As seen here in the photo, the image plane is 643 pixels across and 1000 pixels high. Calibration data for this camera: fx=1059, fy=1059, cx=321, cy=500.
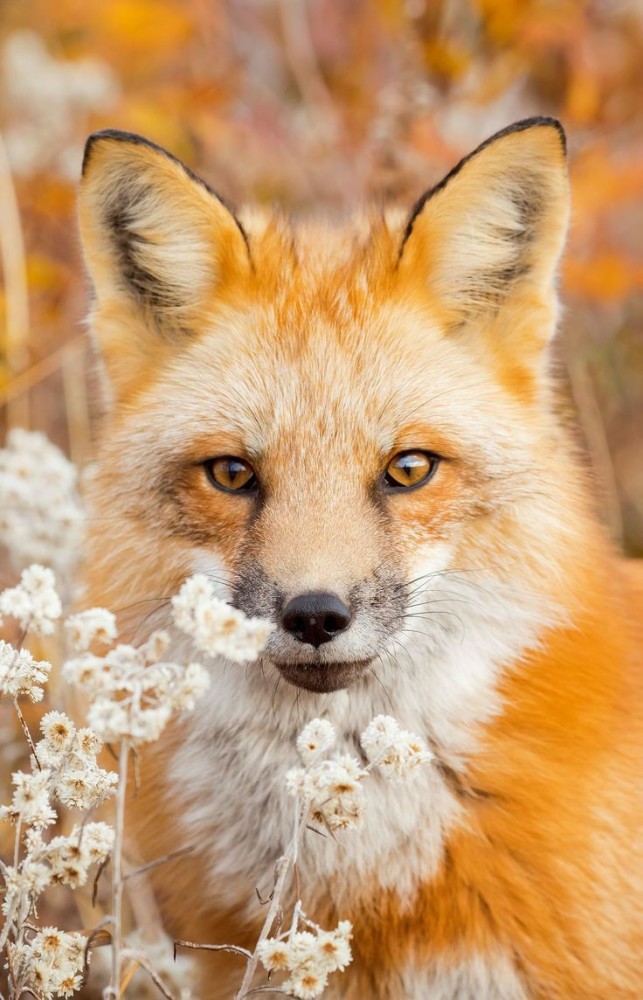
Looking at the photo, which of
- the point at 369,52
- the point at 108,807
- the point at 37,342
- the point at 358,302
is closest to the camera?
the point at 358,302

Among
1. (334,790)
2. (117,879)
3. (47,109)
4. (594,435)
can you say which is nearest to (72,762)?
(117,879)

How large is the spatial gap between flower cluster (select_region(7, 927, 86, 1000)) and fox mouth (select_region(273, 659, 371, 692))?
736 millimetres

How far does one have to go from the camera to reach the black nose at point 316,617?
2.27 meters

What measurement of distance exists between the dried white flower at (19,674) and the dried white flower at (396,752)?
694mm

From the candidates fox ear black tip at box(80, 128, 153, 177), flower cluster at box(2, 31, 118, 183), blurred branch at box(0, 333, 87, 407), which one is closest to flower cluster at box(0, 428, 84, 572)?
blurred branch at box(0, 333, 87, 407)

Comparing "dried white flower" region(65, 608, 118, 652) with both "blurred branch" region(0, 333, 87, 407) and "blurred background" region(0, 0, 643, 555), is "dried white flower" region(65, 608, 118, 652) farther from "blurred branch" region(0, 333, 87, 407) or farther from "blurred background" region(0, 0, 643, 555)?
"blurred background" region(0, 0, 643, 555)

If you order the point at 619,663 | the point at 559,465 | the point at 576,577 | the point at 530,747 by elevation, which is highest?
the point at 559,465

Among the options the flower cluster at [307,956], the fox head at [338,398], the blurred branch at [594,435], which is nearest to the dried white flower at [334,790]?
the flower cluster at [307,956]

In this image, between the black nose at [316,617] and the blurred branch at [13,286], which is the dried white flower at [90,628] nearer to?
the black nose at [316,617]

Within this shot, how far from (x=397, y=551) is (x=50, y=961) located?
1.18 metres

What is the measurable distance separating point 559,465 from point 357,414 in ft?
2.24

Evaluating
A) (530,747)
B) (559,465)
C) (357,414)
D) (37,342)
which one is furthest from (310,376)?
(37,342)

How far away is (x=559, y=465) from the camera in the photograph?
2982 mm

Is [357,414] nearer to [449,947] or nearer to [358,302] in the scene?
[358,302]
